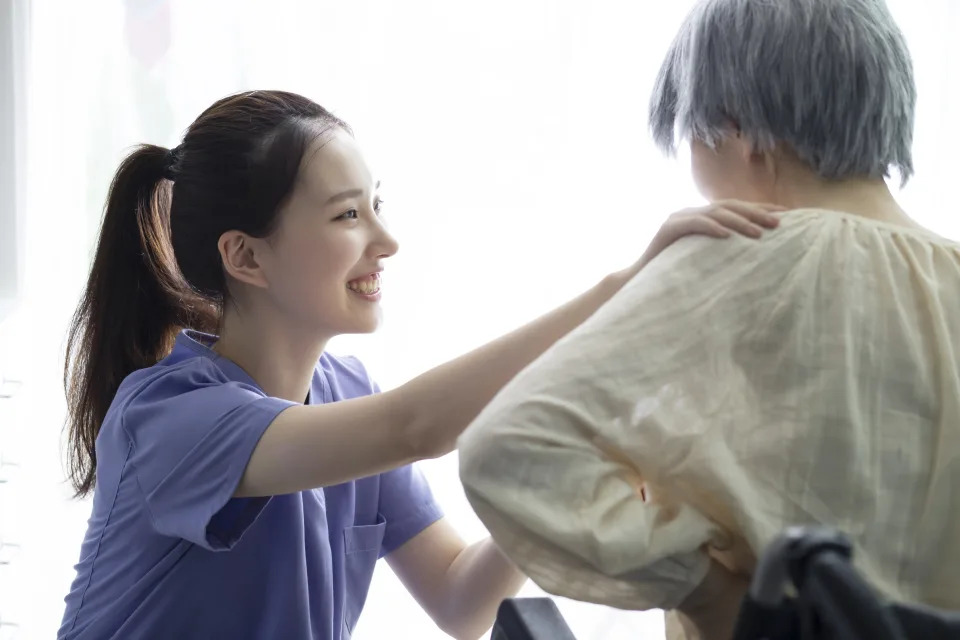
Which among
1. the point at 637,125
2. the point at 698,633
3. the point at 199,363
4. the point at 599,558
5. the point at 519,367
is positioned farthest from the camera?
the point at 637,125

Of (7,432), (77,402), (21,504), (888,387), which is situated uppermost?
(888,387)

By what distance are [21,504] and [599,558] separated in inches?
65.0

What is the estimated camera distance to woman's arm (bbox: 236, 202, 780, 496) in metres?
1.04

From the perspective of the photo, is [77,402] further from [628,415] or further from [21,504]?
[628,415]

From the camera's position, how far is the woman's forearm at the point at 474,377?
1.02 m

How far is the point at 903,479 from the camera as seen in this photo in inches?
31.5

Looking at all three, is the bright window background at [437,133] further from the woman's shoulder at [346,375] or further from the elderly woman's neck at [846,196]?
the elderly woman's neck at [846,196]

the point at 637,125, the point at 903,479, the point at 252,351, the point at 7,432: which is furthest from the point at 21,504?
the point at 903,479

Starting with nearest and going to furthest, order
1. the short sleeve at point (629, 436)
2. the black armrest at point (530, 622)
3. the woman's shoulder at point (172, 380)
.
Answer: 1. the short sleeve at point (629, 436)
2. the black armrest at point (530, 622)
3. the woman's shoulder at point (172, 380)

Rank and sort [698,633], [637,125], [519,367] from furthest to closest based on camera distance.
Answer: [637,125] → [519,367] → [698,633]

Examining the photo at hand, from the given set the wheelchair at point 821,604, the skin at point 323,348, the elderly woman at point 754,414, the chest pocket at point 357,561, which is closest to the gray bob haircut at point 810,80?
the elderly woman at point 754,414

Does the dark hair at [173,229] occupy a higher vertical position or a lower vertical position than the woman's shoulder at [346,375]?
higher

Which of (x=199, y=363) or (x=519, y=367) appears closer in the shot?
(x=519, y=367)

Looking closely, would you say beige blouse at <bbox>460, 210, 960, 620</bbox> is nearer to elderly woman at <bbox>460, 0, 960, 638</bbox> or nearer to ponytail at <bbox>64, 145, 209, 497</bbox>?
elderly woman at <bbox>460, 0, 960, 638</bbox>
